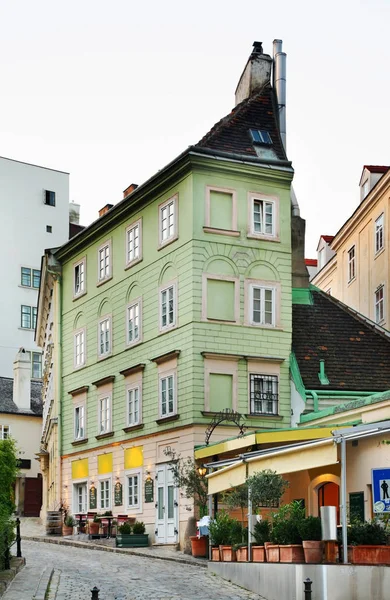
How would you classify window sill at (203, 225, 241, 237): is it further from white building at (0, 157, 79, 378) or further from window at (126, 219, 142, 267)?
white building at (0, 157, 79, 378)

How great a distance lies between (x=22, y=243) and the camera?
72.9 meters

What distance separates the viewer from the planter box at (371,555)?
19.1m

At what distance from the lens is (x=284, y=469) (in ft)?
76.3

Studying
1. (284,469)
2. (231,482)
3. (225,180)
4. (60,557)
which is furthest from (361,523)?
(225,180)

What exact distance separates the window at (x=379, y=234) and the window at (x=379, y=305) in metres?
1.77

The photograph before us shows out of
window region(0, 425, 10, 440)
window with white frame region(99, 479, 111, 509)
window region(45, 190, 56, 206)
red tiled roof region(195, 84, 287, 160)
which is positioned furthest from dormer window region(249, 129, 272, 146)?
window region(45, 190, 56, 206)

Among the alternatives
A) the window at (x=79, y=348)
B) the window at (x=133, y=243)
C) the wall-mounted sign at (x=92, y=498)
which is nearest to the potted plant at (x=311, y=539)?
the window at (x=133, y=243)

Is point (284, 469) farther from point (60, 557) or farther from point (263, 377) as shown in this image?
point (263, 377)

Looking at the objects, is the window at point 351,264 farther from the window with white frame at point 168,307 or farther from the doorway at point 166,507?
the doorway at point 166,507

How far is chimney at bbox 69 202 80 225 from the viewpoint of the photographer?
8425cm

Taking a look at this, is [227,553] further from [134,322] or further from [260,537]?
[134,322]

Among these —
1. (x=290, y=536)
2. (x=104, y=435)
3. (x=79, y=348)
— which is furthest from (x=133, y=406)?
(x=290, y=536)

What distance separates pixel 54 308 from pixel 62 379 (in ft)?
11.0

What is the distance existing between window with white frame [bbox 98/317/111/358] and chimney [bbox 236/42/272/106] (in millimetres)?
10031
